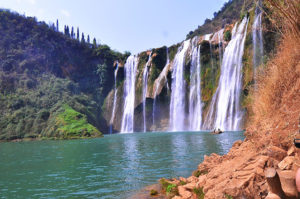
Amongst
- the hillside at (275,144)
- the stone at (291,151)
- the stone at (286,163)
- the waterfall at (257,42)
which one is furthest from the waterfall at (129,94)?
the stone at (286,163)

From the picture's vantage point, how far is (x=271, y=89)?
22.4 feet

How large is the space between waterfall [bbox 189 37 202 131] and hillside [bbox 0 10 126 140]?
1818 centimetres

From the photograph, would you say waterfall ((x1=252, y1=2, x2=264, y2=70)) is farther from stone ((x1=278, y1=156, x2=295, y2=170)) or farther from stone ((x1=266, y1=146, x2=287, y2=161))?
stone ((x1=278, y1=156, x2=295, y2=170))

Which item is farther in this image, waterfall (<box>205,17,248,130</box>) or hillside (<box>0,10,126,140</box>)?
hillside (<box>0,10,126,140</box>)

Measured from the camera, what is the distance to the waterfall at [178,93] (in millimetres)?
50969

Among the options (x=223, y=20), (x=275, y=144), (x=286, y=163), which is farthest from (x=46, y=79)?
(x=286, y=163)

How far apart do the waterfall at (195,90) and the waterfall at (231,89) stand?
4.71 m

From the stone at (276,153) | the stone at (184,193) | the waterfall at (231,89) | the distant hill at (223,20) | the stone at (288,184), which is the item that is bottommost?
the stone at (184,193)

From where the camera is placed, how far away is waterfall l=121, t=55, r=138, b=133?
5941 centimetres

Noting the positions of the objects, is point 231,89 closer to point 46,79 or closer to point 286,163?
point 286,163

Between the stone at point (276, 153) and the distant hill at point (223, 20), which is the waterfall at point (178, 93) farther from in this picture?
the stone at point (276, 153)

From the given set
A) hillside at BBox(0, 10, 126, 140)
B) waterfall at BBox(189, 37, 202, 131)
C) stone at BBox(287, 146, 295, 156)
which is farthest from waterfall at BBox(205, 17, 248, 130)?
stone at BBox(287, 146, 295, 156)

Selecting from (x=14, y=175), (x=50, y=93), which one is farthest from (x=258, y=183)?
(x=50, y=93)

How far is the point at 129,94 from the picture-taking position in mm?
62250
